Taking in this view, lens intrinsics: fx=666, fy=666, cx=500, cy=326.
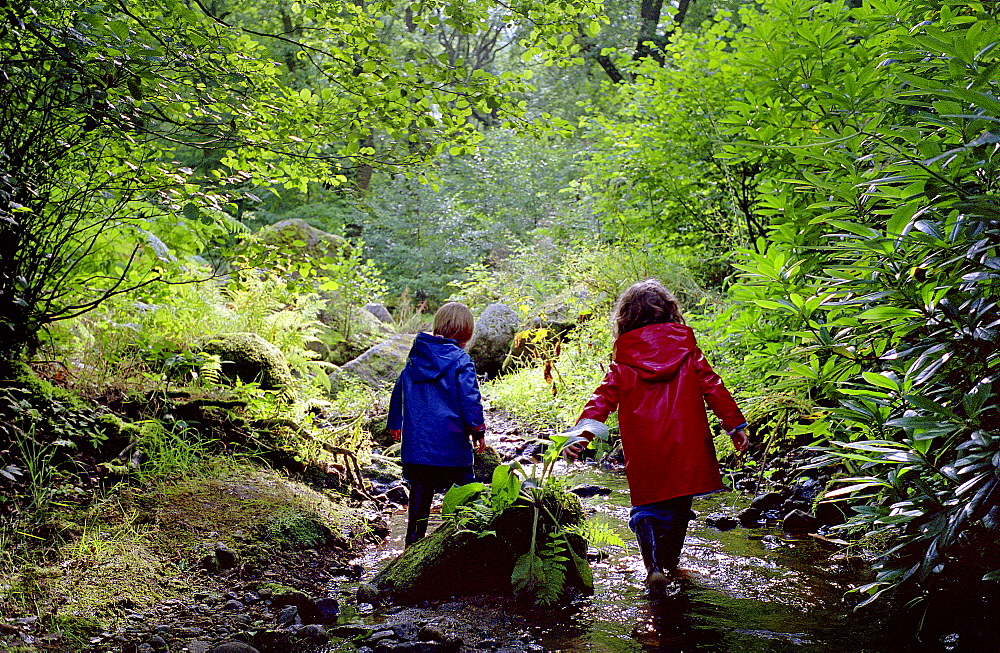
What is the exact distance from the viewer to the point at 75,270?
438cm

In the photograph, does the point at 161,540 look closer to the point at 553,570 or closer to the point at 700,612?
the point at 553,570

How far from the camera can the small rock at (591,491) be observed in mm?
5890

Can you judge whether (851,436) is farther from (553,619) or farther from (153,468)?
(153,468)

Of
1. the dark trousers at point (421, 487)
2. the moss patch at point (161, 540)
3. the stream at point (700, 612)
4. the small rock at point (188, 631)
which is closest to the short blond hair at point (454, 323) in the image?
the dark trousers at point (421, 487)

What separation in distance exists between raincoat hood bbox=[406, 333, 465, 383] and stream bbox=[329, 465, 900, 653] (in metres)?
1.31

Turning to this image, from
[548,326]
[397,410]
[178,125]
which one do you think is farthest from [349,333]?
[178,125]

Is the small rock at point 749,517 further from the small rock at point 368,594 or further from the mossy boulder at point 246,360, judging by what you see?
the mossy boulder at point 246,360

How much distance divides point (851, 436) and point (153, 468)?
3970 millimetres

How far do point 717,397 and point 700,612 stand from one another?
3.93ft

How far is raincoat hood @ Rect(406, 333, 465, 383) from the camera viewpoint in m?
4.74

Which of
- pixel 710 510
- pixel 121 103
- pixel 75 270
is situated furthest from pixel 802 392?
pixel 75 270

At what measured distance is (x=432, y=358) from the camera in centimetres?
477

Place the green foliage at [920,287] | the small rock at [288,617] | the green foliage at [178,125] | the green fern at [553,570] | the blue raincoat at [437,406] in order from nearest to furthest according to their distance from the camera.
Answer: the green foliage at [920,287]
the small rock at [288,617]
the green fern at [553,570]
the green foliage at [178,125]
the blue raincoat at [437,406]

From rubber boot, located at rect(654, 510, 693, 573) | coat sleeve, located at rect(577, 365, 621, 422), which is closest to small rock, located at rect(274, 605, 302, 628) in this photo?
coat sleeve, located at rect(577, 365, 621, 422)
